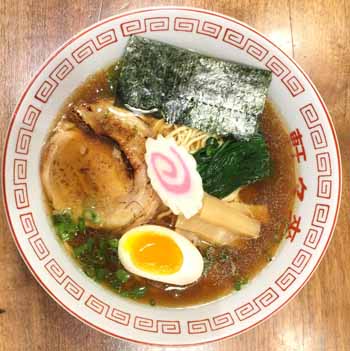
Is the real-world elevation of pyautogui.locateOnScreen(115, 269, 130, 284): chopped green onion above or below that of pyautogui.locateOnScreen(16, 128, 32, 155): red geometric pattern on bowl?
below

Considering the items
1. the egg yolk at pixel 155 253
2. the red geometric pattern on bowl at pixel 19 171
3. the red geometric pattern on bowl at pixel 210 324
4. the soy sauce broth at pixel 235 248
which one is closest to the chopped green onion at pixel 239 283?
the soy sauce broth at pixel 235 248

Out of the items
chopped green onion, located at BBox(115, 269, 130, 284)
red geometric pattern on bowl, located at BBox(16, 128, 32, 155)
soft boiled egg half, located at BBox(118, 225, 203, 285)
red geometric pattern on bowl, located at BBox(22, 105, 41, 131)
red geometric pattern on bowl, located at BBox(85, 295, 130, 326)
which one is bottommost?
red geometric pattern on bowl, located at BBox(85, 295, 130, 326)

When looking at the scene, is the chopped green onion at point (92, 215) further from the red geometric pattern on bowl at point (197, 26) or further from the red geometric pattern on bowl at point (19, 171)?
A: the red geometric pattern on bowl at point (197, 26)

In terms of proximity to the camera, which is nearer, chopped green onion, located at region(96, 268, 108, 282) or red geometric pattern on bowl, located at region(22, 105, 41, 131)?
red geometric pattern on bowl, located at region(22, 105, 41, 131)

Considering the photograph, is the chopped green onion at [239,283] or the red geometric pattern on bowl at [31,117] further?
the chopped green onion at [239,283]

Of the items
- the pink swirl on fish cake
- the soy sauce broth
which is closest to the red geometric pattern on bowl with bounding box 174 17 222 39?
the soy sauce broth

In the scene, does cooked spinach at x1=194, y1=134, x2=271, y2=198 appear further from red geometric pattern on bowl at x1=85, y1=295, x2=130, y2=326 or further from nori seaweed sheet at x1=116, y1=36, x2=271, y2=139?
red geometric pattern on bowl at x1=85, y1=295, x2=130, y2=326

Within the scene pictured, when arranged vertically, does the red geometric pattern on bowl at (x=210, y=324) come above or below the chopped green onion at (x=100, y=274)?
below

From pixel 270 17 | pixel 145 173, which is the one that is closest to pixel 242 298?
pixel 145 173
